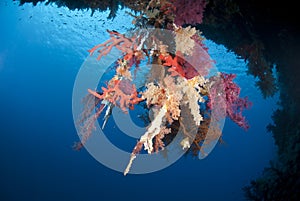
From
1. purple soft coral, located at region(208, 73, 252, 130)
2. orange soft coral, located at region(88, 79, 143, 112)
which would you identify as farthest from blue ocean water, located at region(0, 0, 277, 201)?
orange soft coral, located at region(88, 79, 143, 112)

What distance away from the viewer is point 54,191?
4653cm

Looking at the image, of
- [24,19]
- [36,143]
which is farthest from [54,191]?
[24,19]

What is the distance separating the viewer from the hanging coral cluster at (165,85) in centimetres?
275

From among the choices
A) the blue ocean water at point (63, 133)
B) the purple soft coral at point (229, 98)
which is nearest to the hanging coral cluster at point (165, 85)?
the purple soft coral at point (229, 98)

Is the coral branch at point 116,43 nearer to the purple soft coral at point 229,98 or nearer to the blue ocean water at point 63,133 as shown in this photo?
the purple soft coral at point 229,98

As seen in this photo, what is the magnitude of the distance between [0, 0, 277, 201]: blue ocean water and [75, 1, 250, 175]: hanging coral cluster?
19679mm

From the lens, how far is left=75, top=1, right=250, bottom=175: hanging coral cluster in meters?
2.75

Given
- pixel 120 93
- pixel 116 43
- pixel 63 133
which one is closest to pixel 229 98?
pixel 120 93

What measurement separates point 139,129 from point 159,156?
0.56m

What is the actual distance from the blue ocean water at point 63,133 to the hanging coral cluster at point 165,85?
64.6ft

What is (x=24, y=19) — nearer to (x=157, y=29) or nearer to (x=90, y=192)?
(x=90, y=192)

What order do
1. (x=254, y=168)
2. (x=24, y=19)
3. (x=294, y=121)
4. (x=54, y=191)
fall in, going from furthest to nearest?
(x=254, y=168), (x=54, y=191), (x=24, y=19), (x=294, y=121)

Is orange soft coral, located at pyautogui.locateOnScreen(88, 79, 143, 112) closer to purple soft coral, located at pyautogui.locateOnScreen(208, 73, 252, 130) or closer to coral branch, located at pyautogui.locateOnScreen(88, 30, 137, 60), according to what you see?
coral branch, located at pyautogui.locateOnScreen(88, 30, 137, 60)

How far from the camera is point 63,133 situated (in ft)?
236
